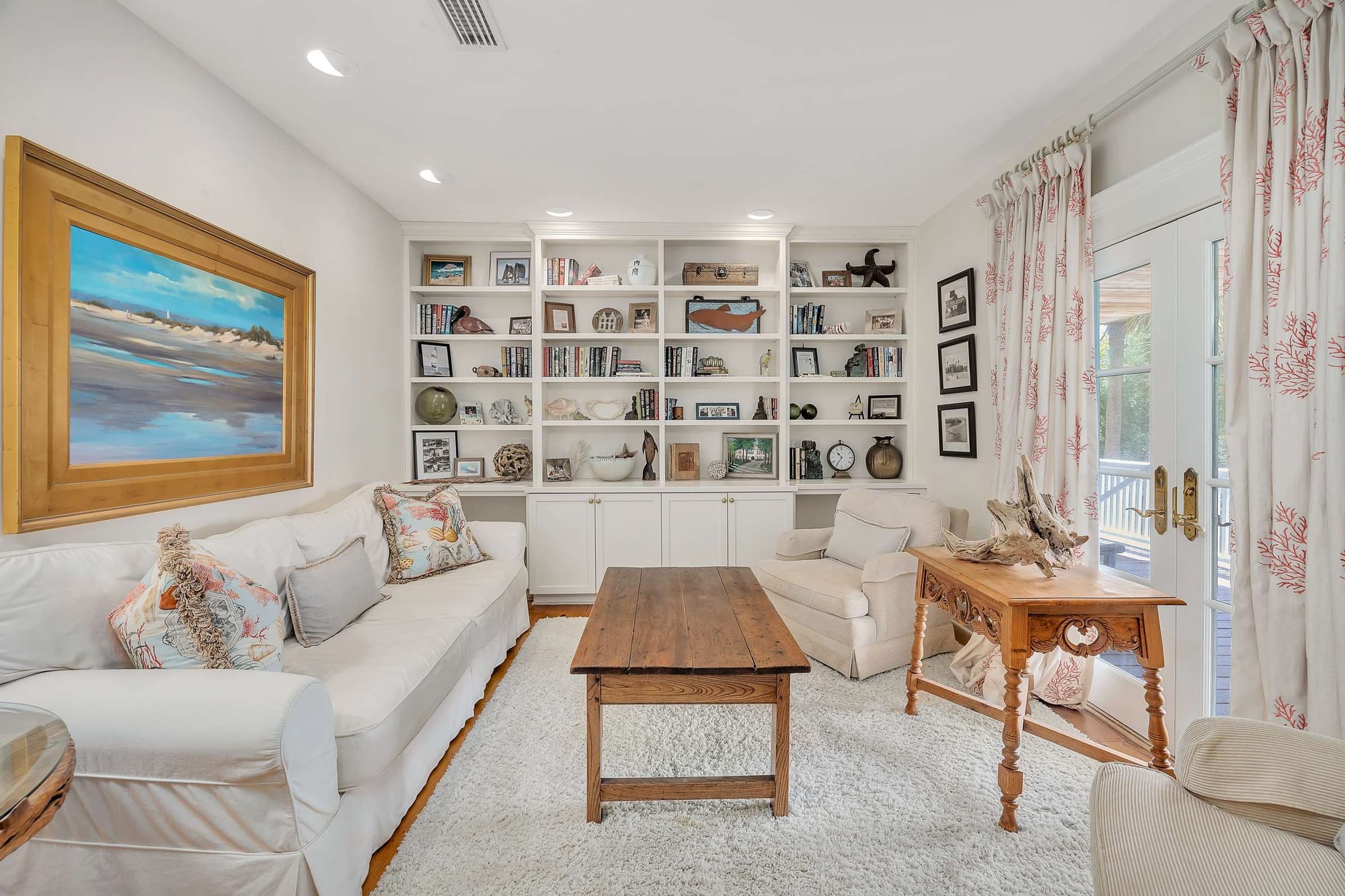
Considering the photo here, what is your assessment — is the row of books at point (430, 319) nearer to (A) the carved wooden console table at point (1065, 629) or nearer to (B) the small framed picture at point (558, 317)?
(B) the small framed picture at point (558, 317)

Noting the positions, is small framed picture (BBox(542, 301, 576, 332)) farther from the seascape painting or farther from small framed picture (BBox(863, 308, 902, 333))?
small framed picture (BBox(863, 308, 902, 333))

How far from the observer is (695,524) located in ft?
A: 12.7

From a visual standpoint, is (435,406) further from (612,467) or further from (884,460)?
(884,460)

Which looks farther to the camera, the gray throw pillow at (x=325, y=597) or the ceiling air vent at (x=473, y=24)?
the gray throw pillow at (x=325, y=597)

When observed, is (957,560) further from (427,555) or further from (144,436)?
(144,436)

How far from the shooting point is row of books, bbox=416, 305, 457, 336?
13.1ft

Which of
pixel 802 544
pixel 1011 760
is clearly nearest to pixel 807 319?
pixel 802 544

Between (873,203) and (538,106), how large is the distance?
211cm

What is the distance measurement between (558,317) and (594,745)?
3.05 meters

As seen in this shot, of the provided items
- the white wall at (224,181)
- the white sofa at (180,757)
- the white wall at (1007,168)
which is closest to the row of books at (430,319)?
the white wall at (224,181)

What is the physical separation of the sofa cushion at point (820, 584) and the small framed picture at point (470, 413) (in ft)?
7.30

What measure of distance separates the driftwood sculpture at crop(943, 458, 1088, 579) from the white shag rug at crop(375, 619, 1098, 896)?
27.8 inches

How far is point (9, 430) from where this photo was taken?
1575mm

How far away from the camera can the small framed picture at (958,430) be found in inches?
131
